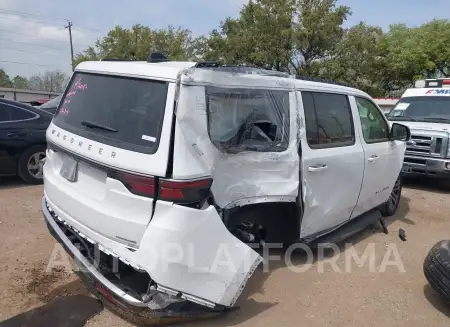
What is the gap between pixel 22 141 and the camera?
6.75 metres

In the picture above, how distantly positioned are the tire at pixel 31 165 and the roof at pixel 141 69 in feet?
13.0

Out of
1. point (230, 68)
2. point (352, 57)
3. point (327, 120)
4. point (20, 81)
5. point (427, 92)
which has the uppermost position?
point (352, 57)

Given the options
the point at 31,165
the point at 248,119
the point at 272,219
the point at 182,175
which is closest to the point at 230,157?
the point at 248,119

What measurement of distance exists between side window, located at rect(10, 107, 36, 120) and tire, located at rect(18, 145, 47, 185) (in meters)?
0.52

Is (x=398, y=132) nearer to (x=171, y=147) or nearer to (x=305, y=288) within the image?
(x=305, y=288)

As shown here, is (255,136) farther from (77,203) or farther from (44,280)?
(44,280)

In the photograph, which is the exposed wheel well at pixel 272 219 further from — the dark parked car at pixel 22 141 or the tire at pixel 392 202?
the dark parked car at pixel 22 141

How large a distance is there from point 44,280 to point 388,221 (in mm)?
4487

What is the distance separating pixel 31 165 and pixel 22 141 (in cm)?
44

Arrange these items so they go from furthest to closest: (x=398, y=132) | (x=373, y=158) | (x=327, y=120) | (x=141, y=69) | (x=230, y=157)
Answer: (x=398, y=132) < (x=373, y=158) < (x=327, y=120) < (x=230, y=157) < (x=141, y=69)

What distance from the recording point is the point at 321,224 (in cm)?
418

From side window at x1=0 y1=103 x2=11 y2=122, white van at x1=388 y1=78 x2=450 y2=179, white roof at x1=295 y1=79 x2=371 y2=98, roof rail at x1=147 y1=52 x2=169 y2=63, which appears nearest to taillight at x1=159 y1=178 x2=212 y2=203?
roof rail at x1=147 y1=52 x2=169 y2=63

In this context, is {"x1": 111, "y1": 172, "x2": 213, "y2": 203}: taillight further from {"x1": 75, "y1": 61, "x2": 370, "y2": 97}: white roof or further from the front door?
the front door

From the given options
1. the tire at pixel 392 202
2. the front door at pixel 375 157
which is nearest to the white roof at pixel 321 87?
the front door at pixel 375 157
